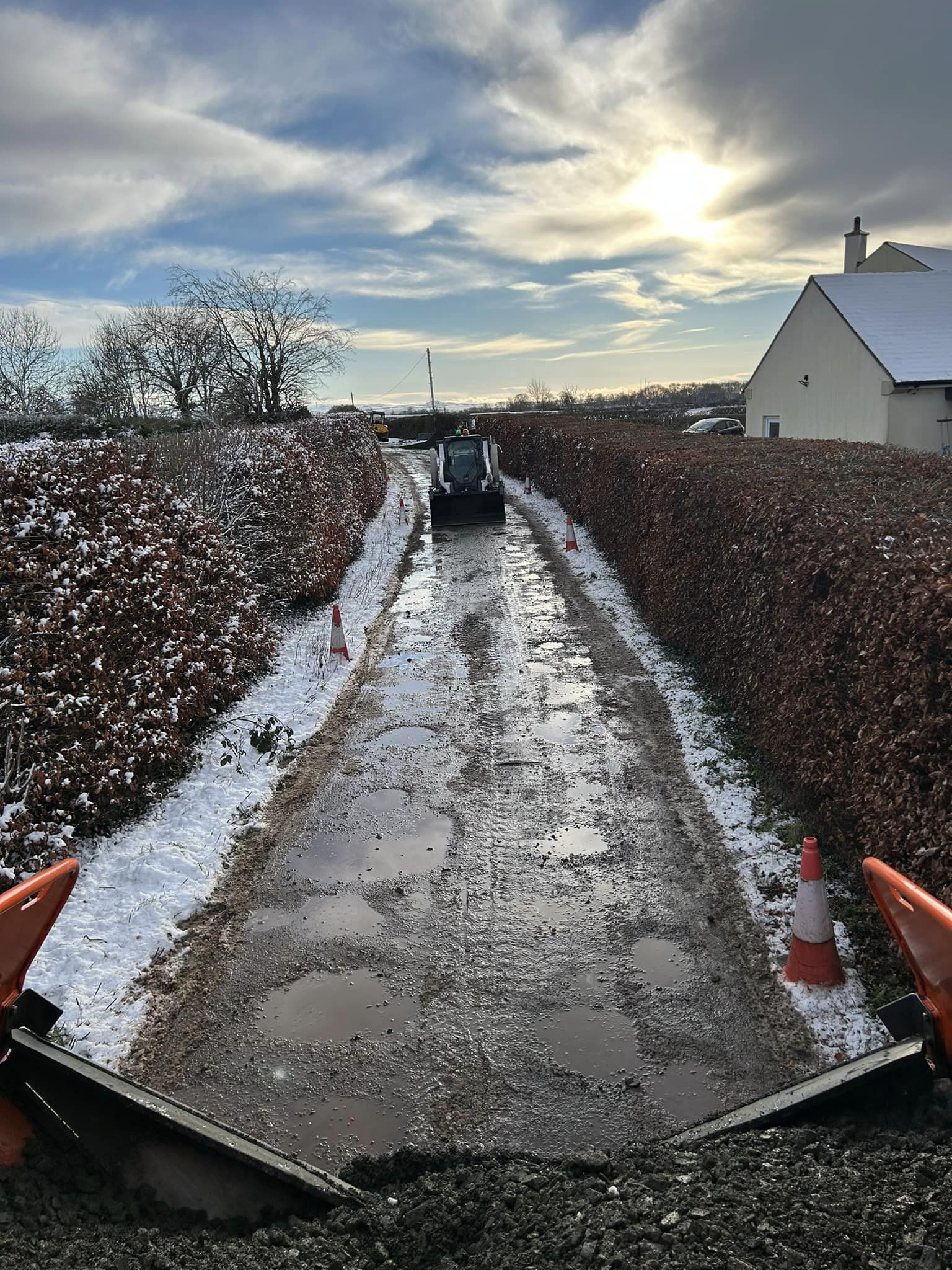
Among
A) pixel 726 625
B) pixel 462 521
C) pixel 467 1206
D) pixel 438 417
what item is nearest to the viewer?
pixel 467 1206

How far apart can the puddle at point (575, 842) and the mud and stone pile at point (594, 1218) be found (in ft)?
9.05

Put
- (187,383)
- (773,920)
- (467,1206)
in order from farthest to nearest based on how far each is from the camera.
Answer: (187,383), (773,920), (467,1206)

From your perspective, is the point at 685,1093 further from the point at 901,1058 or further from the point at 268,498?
the point at 268,498

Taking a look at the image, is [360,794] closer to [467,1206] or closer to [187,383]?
[467,1206]

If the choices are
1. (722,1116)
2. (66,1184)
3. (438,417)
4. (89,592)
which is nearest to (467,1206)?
(722,1116)

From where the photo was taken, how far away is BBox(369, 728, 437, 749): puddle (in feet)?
Answer: 24.9

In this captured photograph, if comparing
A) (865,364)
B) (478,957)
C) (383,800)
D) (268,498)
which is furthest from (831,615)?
(865,364)

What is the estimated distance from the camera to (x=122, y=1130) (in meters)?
2.87

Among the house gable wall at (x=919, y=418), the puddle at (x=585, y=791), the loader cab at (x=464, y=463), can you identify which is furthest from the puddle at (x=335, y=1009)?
the house gable wall at (x=919, y=418)

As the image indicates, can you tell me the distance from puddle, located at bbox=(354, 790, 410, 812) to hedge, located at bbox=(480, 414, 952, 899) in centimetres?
298

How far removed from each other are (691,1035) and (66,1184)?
2766 mm

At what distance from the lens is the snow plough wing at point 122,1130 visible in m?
2.76

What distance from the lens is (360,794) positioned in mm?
6684

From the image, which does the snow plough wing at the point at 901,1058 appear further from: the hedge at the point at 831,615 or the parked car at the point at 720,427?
the parked car at the point at 720,427
